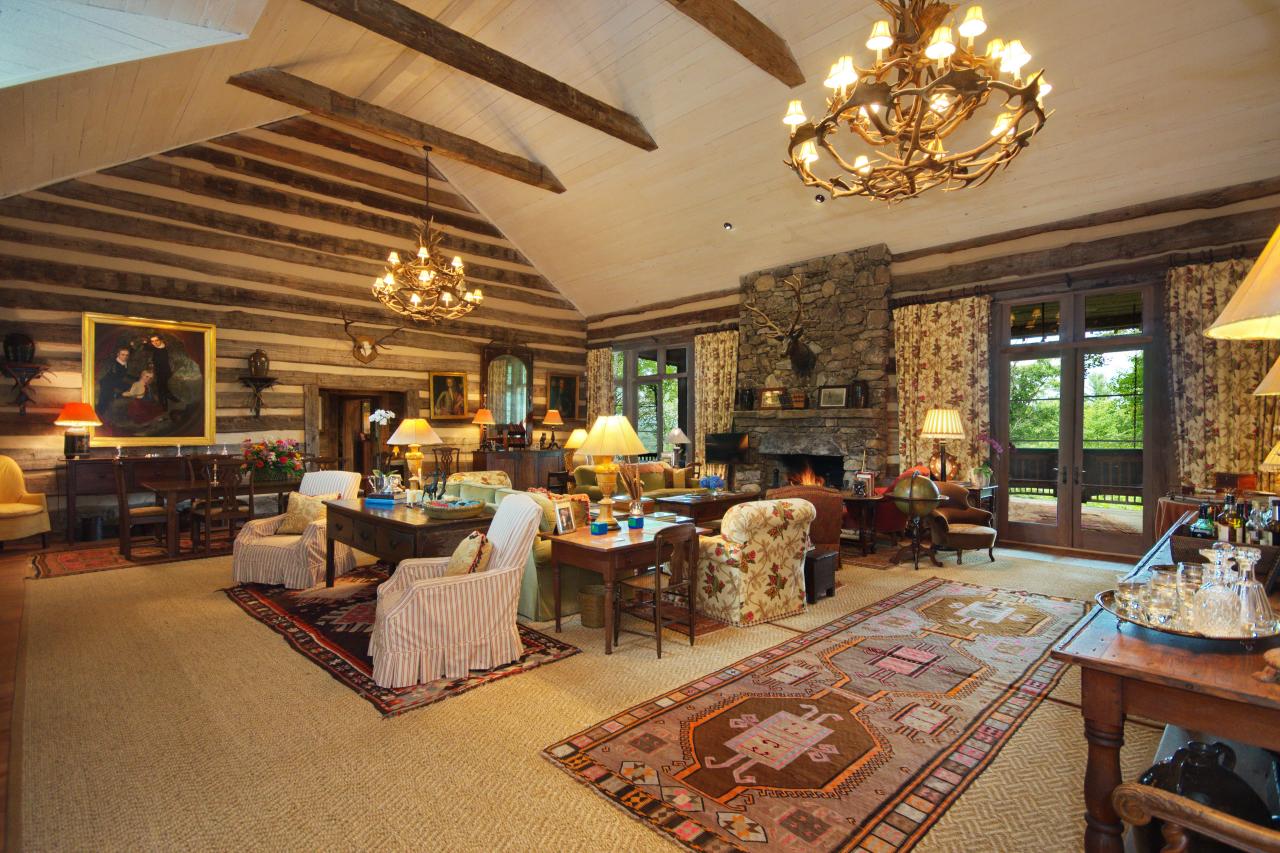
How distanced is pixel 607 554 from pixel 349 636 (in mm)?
1924

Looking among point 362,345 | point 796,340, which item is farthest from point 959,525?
point 362,345

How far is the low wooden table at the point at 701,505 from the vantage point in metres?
6.30

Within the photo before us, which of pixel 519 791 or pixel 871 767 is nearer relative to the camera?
pixel 519 791

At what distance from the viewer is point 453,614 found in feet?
11.8

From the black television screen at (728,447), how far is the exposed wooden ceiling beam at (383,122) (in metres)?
4.60

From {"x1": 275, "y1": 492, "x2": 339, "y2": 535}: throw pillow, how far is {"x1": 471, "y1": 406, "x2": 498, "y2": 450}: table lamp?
205 inches

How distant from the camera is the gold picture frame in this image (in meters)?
10.8

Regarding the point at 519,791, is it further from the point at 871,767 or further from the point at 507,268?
the point at 507,268

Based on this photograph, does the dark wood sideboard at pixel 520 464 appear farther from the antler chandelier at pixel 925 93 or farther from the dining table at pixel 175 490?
the antler chandelier at pixel 925 93

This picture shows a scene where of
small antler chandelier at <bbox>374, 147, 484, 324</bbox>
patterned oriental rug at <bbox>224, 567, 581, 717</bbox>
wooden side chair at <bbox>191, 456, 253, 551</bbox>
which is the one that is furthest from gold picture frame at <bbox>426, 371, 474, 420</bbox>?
patterned oriental rug at <bbox>224, 567, 581, 717</bbox>

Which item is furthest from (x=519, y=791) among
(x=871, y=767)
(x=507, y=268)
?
(x=507, y=268)

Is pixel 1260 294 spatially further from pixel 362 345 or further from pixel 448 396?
pixel 448 396

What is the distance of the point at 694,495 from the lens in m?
6.87

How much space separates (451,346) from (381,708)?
8.59m
